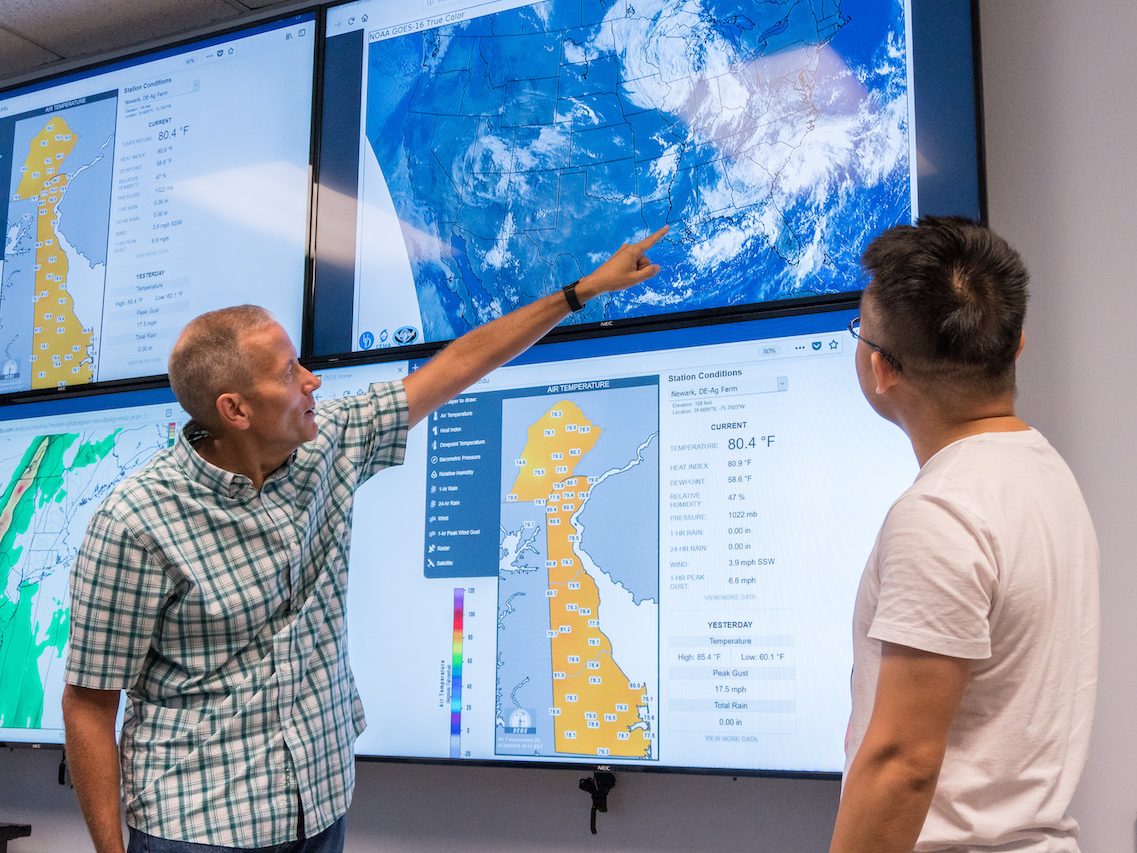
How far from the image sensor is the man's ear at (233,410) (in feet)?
5.77

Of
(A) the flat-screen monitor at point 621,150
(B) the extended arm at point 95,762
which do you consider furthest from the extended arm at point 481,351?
(B) the extended arm at point 95,762

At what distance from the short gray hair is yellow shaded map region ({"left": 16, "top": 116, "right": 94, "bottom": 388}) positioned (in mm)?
1254

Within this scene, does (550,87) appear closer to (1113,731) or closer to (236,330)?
(236,330)

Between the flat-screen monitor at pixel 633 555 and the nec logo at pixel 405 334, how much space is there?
61 mm

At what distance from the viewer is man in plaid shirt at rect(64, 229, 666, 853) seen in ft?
5.45

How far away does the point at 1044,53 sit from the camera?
2111 millimetres

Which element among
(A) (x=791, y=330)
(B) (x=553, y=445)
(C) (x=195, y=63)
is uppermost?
(C) (x=195, y=63)

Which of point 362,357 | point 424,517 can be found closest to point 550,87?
point 362,357

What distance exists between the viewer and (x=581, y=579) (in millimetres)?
2219

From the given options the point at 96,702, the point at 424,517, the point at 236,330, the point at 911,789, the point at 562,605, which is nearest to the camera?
the point at 911,789

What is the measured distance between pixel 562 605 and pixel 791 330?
0.73 metres

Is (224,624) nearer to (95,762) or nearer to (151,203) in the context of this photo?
(95,762)

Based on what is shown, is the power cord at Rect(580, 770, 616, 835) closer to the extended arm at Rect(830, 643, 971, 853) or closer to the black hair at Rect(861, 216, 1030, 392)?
the extended arm at Rect(830, 643, 971, 853)

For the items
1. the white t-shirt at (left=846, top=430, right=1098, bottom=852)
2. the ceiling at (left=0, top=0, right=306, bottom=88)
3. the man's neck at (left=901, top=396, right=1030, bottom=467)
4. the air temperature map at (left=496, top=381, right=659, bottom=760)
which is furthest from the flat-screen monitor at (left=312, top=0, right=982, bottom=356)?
the white t-shirt at (left=846, top=430, right=1098, bottom=852)
